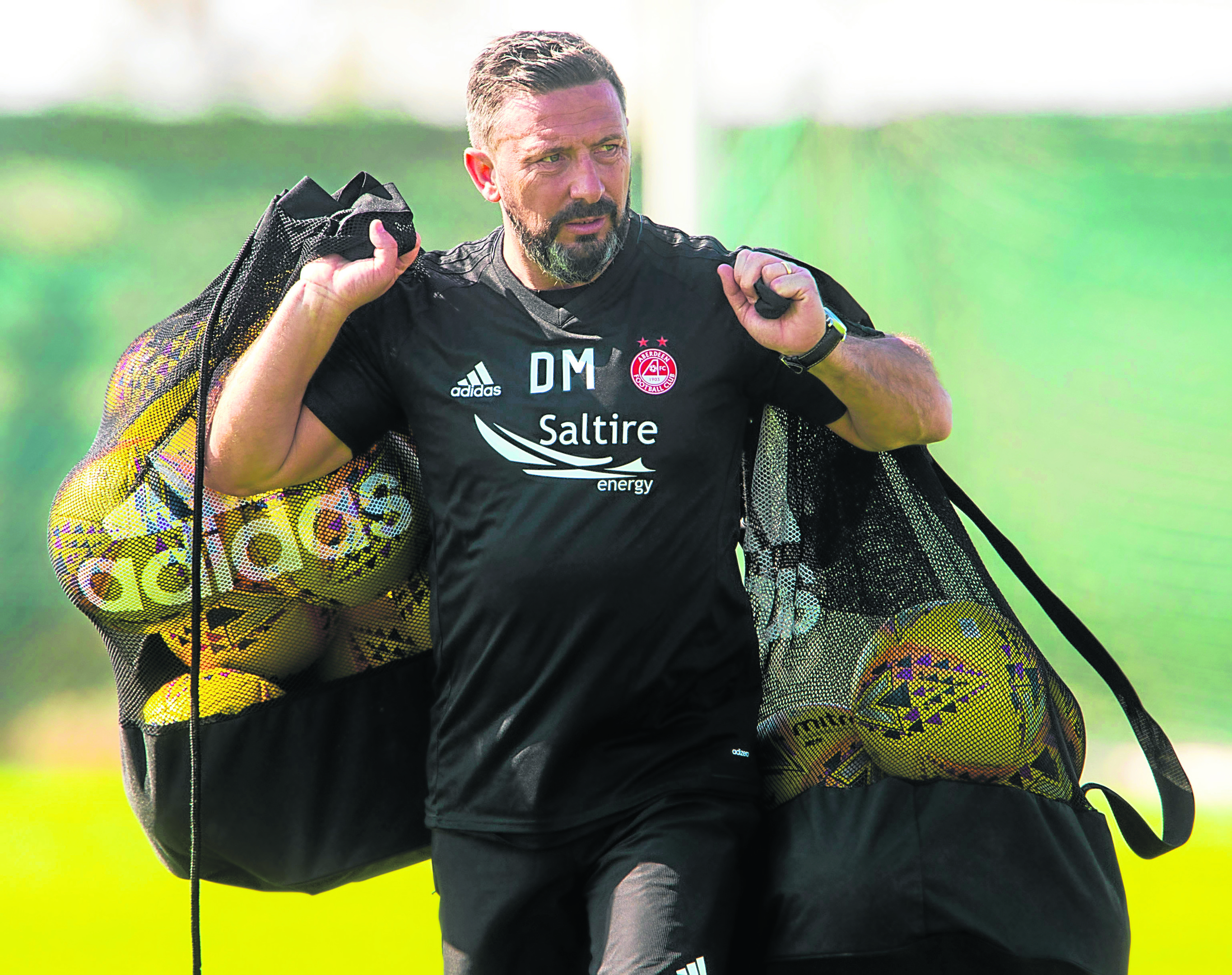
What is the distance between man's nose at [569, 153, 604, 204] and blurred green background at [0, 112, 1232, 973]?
2438 millimetres

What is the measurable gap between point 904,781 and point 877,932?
0.72ft

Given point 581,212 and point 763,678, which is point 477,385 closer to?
point 581,212

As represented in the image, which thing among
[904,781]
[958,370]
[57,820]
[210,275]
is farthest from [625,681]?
[210,275]

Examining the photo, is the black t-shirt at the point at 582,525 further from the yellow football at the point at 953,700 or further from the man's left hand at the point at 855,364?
the yellow football at the point at 953,700

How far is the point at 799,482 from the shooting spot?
6.39 feet

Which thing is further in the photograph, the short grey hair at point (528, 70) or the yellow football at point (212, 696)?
the yellow football at point (212, 696)

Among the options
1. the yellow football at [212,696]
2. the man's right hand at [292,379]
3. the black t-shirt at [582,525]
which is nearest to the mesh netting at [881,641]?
the black t-shirt at [582,525]

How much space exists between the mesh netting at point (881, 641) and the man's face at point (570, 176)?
419 mm

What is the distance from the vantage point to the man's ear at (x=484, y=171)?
6.29ft

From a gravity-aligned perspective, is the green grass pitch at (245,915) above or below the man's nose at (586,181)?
below

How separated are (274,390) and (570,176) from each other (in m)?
0.55

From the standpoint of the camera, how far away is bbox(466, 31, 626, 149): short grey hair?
1790 mm

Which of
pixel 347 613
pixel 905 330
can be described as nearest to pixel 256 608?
pixel 347 613

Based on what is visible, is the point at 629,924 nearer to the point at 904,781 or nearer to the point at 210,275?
the point at 904,781
